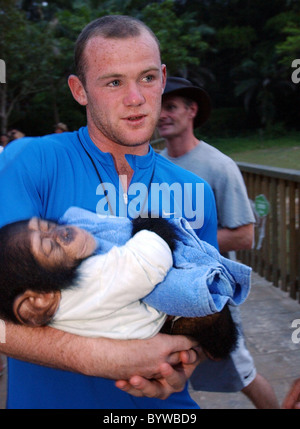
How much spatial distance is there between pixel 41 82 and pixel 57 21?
4.17 m

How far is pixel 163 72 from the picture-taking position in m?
1.73

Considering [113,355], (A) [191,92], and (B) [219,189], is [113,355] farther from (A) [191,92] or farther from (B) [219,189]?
(A) [191,92]

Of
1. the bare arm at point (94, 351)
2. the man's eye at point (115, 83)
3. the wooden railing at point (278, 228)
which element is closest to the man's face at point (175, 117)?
the wooden railing at point (278, 228)

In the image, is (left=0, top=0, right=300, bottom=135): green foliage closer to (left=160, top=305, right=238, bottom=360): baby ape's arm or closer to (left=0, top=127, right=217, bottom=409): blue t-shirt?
(left=0, top=127, right=217, bottom=409): blue t-shirt

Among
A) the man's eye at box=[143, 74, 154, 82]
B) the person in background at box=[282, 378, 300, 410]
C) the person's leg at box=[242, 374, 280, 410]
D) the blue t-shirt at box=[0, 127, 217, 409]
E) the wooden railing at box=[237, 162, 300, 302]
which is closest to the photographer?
the blue t-shirt at box=[0, 127, 217, 409]

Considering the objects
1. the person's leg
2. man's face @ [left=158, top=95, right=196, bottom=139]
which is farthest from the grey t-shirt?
the person's leg

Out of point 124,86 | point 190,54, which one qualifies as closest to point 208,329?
point 124,86

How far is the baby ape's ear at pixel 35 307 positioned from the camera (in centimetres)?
118

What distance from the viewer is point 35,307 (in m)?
1.21

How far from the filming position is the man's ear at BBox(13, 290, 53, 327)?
1.18m

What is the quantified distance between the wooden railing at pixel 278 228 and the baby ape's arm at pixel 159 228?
3.83 m

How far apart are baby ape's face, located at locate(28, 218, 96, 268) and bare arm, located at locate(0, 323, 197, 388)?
0.21m

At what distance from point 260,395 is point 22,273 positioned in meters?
2.26

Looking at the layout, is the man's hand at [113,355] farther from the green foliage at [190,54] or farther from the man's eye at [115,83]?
Answer: the green foliage at [190,54]
